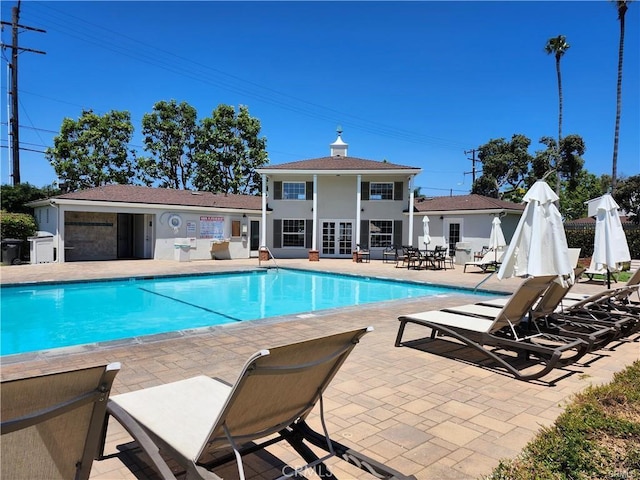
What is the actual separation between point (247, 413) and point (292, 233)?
68.2ft

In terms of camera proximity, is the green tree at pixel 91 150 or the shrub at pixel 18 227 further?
the green tree at pixel 91 150

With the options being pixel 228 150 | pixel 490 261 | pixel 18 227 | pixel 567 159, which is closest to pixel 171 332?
pixel 490 261

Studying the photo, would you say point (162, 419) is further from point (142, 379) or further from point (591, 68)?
point (591, 68)

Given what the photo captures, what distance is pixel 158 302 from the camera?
10.4 m

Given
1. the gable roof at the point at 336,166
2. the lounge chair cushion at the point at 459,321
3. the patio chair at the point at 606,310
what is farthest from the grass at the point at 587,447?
the gable roof at the point at 336,166

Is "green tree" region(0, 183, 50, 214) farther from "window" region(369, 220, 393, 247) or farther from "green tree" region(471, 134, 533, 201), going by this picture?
"green tree" region(471, 134, 533, 201)

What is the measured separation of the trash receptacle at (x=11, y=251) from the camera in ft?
53.9

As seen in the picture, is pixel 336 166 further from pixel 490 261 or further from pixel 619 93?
pixel 619 93

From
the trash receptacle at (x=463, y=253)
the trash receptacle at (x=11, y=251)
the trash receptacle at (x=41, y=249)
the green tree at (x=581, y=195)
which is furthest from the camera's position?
the green tree at (x=581, y=195)

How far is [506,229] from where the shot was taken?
21.2 meters

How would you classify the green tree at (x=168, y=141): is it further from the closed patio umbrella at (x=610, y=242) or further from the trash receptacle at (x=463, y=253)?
the closed patio umbrella at (x=610, y=242)

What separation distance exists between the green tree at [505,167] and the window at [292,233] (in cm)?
2340

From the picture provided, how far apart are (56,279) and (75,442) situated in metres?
12.4

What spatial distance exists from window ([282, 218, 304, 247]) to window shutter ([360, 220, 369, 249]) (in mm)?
3258
